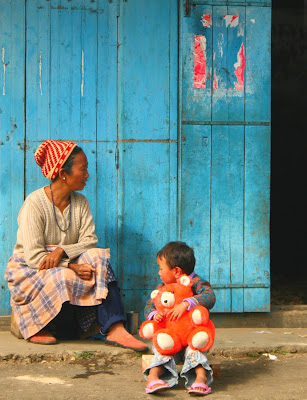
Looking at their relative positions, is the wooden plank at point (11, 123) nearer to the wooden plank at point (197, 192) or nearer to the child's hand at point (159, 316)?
the wooden plank at point (197, 192)

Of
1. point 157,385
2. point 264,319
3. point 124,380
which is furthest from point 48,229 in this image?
point 264,319

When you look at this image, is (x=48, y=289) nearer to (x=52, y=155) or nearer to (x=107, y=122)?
(x=52, y=155)

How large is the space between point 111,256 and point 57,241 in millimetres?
514

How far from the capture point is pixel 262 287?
4977 mm

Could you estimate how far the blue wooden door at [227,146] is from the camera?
16.1 feet

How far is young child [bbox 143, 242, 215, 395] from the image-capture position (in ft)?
11.4

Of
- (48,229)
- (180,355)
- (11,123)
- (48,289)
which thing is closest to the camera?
(180,355)

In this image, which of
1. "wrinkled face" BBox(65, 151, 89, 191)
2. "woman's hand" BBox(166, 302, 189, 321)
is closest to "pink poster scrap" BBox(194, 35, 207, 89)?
"wrinkled face" BBox(65, 151, 89, 191)

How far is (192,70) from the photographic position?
489 cm

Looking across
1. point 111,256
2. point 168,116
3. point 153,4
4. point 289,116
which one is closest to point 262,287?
point 111,256

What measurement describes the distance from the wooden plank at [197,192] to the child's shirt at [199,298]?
1.22m

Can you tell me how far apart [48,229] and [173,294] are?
1.34 m

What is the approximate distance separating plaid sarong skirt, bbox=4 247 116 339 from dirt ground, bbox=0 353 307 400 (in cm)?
35

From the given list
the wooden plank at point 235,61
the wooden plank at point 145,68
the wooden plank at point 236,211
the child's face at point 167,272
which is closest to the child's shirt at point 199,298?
the child's face at point 167,272
